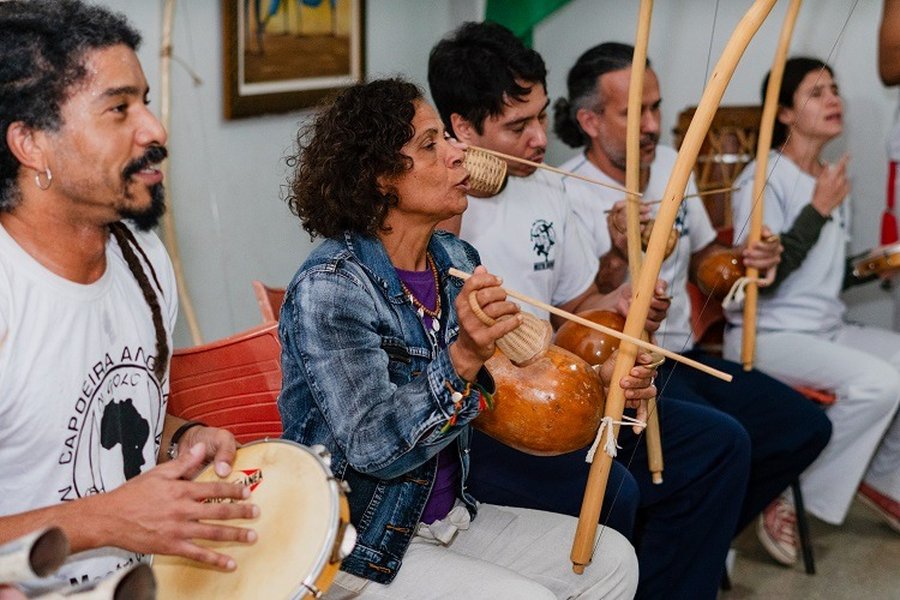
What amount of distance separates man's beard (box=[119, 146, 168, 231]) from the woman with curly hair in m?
0.24

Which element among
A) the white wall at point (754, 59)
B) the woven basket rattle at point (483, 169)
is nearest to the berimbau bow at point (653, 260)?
the woven basket rattle at point (483, 169)

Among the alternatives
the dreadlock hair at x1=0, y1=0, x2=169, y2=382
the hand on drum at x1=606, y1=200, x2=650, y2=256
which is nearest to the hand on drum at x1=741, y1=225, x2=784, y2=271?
the hand on drum at x1=606, y1=200, x2=650, y2=256

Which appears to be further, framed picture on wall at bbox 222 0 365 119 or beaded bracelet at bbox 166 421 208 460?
framed picture on wall at bbox 222 0 365 119

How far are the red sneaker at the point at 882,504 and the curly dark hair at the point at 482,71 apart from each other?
1683 millimetres

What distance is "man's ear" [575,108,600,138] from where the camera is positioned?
318 cm

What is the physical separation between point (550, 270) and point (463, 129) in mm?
381

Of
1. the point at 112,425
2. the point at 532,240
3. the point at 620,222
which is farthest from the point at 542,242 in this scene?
the point at 112,425

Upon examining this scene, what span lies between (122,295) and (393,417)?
1.49ft

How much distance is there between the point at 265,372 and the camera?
224 cm

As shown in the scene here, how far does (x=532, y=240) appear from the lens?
2.72 meters

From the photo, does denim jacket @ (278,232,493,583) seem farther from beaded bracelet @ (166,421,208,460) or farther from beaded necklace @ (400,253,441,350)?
beaded bracelet @ (166,421,208,460)

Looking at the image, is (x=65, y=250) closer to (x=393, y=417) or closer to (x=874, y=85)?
(x=393, y=417)

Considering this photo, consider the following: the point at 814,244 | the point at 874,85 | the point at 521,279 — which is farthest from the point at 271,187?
the point at 874,85

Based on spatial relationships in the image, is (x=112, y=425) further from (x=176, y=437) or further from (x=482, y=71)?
(x=482, y=71)
